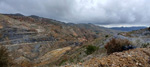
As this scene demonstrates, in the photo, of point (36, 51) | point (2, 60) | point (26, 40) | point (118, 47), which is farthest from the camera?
point (26, 40)

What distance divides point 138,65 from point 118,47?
268 centimetres

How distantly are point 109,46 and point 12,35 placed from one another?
5147cm

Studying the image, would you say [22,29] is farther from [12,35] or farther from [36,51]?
[36,51]

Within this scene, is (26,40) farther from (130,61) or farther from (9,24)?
(130,61)

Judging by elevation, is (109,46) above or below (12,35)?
above

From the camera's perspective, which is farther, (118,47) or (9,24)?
(9,24)

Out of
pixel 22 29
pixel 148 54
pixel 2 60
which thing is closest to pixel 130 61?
pixel 148 54

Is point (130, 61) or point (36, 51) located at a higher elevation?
point (130, 61)

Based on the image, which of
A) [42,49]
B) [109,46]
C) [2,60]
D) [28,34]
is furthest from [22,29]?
[109,46]

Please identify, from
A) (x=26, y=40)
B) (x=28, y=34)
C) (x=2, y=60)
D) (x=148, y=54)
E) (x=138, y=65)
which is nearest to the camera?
(x=138, y=65)

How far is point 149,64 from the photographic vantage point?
432cm

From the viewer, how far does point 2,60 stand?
7.33 m

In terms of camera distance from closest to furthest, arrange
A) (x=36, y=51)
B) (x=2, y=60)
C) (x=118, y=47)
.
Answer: (x=118, y=47), (x=2, y=60), (x=36, y=51)

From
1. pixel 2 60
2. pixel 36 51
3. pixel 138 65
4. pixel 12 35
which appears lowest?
pixel 36 51
